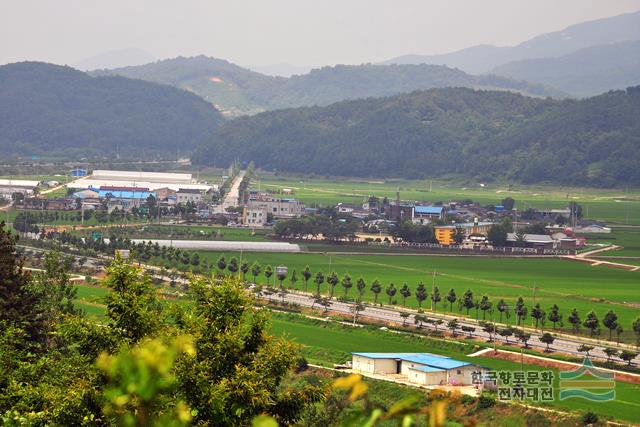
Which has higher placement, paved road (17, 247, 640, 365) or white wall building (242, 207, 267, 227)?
white wall building (242, 207, 267, 227)

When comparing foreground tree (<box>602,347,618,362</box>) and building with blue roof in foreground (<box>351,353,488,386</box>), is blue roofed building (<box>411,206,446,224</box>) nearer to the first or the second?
foreground tree (<box>602,347,618,362</box>)

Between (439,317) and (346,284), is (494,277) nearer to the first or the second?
(346,284)

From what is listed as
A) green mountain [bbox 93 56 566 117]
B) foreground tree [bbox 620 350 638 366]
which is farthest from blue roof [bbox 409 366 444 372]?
green mountain [bbox 93 56 566 117]

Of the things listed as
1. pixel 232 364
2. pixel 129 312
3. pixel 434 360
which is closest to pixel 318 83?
pixel 434 360

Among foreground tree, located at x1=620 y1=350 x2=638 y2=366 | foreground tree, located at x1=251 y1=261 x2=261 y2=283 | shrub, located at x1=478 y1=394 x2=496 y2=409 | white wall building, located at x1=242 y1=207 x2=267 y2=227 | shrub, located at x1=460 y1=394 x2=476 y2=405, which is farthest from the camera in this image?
white wall building, located at x1=242 y1=207 x2=267 y2=227

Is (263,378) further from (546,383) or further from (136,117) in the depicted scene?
(136,117)
